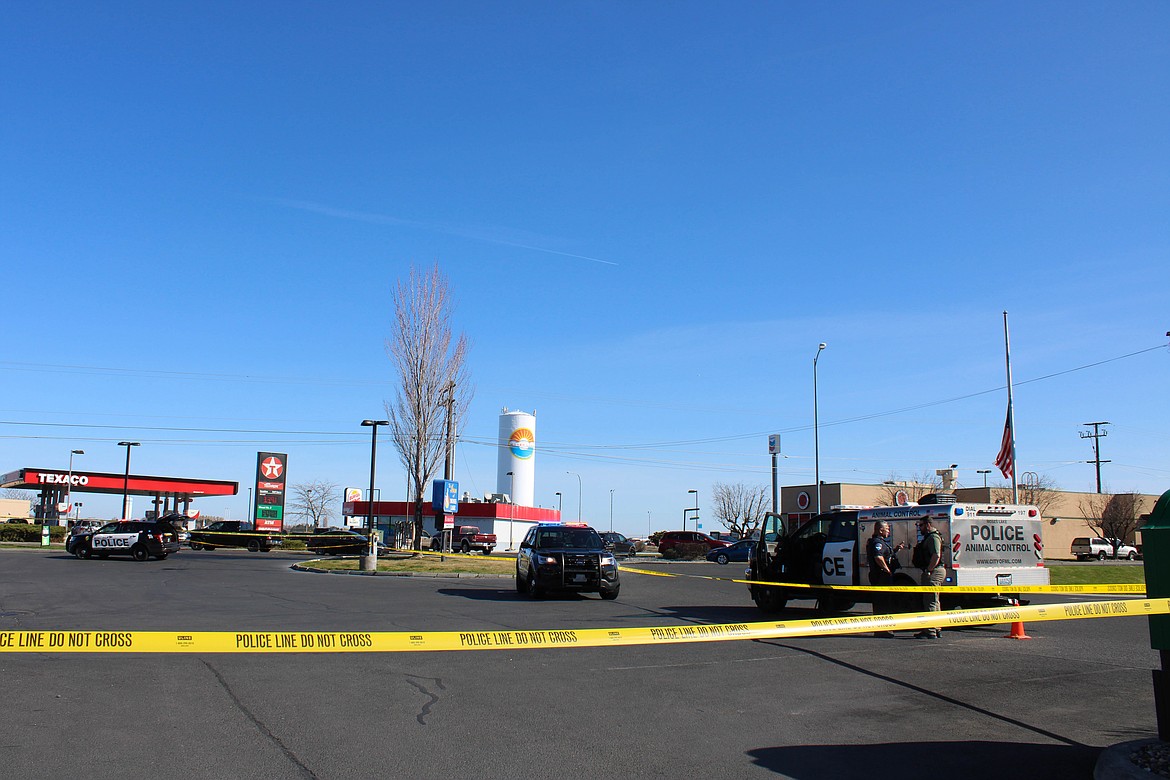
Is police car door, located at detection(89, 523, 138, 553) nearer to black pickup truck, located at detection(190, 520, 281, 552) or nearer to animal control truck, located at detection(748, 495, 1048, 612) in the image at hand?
black pickup truck, located at detection(190, 520, 281, 552)

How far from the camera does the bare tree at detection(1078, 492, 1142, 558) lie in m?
62.9

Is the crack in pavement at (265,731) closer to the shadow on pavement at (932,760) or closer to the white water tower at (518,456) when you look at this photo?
the shadow on pavement at (932,760)

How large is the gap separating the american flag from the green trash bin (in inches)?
1159

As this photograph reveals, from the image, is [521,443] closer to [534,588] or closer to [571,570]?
[534,588]

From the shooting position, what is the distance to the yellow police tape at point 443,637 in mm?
6531

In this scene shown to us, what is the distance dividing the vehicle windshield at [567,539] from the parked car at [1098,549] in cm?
4906

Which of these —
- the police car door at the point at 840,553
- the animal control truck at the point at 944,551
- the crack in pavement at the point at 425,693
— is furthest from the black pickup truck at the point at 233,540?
the crack in pavement at the point at 425,693

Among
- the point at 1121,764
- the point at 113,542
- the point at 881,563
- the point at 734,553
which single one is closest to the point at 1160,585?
the point at 1121,764

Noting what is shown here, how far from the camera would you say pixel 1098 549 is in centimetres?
5809

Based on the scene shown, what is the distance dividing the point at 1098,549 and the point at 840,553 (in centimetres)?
5332

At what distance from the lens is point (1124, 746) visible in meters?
→ 5.71

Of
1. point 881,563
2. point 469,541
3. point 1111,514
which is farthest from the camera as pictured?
point 1111,514

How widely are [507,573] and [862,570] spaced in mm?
15127

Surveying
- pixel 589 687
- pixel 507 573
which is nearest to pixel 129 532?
pixel 507 573
